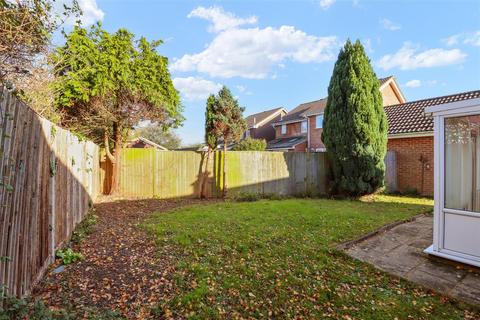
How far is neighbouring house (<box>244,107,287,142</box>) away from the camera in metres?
27.2

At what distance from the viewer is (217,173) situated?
9664 millimetres

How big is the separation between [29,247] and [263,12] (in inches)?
328

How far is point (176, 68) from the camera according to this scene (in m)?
9.58

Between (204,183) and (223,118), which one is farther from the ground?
(223,118)

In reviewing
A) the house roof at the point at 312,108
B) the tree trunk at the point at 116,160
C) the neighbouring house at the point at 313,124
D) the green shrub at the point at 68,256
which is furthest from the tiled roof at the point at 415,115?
the green shrub at the point at 68,256

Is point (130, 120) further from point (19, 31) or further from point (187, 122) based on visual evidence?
point (19, 31)

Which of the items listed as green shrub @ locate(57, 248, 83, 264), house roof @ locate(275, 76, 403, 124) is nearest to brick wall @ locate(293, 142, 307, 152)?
house roof @ locate(275, 76, 403, 124)

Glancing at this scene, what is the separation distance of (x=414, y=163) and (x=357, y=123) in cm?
412

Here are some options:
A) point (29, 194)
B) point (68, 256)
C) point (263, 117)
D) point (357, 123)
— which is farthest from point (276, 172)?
point (263, 117)

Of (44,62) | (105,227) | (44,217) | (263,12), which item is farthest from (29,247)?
(263,12)

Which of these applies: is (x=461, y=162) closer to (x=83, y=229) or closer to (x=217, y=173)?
(x=83, y=229)

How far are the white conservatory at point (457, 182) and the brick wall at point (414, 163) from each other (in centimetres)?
764

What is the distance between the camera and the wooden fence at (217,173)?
8969 mm

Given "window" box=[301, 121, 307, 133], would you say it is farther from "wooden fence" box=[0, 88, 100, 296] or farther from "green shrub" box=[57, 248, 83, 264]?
"green shrub" box=[57, 248, 83, 264]
